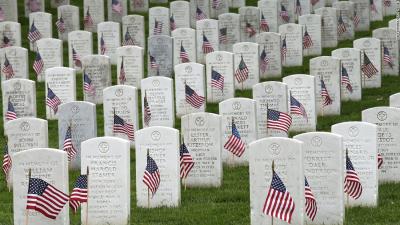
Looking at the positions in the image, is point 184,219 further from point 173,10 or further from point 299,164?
point 173,10

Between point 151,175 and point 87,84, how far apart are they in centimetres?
750

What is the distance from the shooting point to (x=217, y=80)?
996 inches

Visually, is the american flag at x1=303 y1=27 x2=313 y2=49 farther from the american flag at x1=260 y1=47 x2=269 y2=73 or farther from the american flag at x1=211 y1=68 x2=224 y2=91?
the american flag at x1=211 y1=68 x2=224 y2=91

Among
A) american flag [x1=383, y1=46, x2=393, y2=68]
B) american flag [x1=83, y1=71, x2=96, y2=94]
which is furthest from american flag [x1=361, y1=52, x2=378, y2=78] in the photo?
american flag [x1=83, y1=71, x2=96, y2=94]

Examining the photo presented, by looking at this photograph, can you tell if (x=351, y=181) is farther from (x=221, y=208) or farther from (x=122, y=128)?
(x=122, y=128)

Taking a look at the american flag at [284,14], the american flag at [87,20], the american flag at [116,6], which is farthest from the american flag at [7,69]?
the american flag at [284,14]

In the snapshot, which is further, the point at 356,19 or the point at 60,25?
the point at 356,19

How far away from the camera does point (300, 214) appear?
16969 millimetres

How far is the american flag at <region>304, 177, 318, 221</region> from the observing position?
55.9 feet

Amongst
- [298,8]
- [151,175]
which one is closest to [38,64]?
[298,8]

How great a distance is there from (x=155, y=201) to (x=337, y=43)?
1357 centimetres

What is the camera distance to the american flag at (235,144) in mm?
20625

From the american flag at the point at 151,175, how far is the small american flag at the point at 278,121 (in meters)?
3.75

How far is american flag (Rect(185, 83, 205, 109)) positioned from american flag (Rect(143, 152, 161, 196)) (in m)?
5.98
